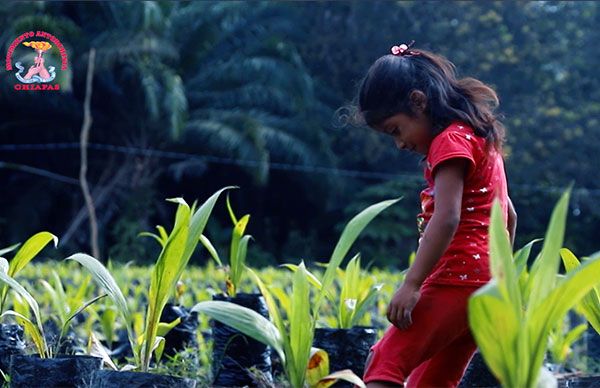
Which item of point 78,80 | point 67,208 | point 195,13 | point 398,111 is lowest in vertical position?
point 67,208

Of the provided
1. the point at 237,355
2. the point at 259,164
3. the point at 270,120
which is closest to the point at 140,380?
the point at 237,355

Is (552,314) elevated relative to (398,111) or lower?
lower

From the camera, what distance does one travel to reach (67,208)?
18453 mm

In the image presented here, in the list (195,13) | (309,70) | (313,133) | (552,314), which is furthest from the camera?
(309,70)

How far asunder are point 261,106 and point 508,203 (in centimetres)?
1635

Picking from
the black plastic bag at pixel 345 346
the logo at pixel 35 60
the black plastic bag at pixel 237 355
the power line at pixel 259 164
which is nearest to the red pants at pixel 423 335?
the black plastic bag at pixel 345 346

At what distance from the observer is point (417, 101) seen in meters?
2.21

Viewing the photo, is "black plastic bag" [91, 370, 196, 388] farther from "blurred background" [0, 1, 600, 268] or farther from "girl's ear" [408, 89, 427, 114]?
"blurred background" [0, 1, 600, 268]

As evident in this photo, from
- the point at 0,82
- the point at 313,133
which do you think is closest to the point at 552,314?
the point at 0,82

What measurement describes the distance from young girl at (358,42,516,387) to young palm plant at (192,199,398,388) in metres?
0.17

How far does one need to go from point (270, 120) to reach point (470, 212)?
15.8 metres

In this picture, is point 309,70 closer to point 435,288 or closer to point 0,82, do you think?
point 0,82

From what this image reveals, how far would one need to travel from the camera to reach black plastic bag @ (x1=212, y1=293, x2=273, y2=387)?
9.30 ft

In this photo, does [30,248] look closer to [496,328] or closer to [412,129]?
[412,129]
